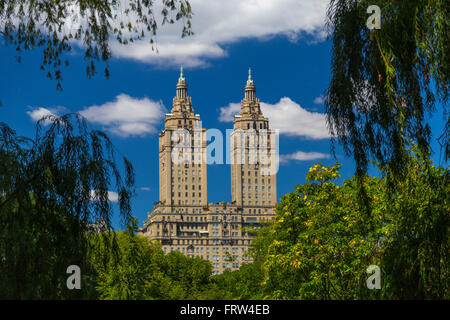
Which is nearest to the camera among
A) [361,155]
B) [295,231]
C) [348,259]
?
[361,155]

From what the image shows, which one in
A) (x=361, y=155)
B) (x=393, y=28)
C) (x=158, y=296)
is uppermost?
(x=393, y=28)

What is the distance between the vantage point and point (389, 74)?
1281 centimetres

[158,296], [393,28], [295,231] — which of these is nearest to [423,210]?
[393,28]

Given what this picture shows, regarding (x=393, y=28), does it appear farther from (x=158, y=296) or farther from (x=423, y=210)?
(x=158, y=296)

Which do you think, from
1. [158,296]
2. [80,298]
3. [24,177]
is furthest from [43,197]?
[158,296]

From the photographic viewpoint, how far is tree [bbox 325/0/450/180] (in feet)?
40.8

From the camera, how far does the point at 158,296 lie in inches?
2534

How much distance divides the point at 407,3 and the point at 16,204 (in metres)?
8.30

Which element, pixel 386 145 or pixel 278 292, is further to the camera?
pixel 278 292

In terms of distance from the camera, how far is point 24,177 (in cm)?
1366

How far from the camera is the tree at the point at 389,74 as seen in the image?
1243cm

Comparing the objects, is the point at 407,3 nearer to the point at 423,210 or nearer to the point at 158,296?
the point at 423,210
